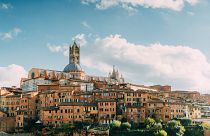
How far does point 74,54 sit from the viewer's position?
118625 mm

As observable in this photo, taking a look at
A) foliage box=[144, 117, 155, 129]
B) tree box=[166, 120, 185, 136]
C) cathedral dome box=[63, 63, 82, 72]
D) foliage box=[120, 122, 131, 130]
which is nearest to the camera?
foliage box=[120, 122, 131, 130]

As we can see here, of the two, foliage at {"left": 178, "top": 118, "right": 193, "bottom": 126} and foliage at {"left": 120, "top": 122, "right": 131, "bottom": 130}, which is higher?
foliage at {"left": 178, "top": 118, "right": 193, "bottom": 126}

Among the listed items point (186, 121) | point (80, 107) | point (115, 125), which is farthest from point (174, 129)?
point (80, 107)

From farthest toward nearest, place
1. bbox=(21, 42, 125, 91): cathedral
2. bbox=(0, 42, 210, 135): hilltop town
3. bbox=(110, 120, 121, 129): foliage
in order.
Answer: bbox=(21, 42, 125, 91): cathedral, bbox=(0, 42, 210, 135): hilltop town, bbox=(110, 120, 121, 129): foliage

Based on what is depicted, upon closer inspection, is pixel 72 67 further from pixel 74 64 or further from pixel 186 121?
pixel 186 121

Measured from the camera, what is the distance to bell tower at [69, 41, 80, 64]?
389ft

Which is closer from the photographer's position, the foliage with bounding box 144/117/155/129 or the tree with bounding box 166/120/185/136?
the tree with bounding box 166/120/185/136

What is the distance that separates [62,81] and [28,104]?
40.9ft

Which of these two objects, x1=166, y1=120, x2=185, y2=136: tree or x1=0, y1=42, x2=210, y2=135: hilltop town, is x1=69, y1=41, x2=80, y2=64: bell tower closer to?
x1=0, y1=42, x2=210, y2=135: hilltop town

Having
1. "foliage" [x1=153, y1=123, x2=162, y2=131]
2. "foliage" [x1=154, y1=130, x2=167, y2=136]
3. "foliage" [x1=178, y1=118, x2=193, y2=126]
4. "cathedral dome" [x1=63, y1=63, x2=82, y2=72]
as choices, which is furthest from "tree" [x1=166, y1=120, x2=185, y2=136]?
"cathedral dome" [x1=63, y1=63, x2=82, y2=72]

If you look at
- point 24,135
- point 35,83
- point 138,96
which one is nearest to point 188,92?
point 138,96

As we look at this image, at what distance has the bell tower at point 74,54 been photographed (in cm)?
11850

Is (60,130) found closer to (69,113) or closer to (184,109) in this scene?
(69,113)

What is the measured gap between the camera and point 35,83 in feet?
314
